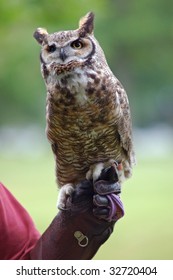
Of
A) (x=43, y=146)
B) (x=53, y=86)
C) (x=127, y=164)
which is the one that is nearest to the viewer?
(x=53, y=86)

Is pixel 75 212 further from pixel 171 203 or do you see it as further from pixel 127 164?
pixel 171 203

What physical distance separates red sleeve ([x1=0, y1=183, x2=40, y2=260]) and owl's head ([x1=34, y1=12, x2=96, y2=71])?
238 millimetres

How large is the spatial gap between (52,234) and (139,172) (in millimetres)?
910

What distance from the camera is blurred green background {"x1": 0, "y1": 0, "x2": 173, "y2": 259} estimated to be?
1.86 metres

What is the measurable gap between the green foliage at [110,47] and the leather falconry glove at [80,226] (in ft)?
2.19

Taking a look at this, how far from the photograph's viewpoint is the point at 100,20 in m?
1.86

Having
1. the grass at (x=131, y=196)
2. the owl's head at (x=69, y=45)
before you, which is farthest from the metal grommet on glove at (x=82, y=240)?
the grass at (x=131, y=196)

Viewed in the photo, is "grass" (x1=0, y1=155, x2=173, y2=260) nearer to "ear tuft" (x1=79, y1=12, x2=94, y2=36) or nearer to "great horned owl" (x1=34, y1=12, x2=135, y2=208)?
"great horned owl" (x1=34, y1=12, x2=135, y2=208)

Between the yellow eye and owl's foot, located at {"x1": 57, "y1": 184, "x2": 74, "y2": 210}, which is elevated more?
the yellow eye

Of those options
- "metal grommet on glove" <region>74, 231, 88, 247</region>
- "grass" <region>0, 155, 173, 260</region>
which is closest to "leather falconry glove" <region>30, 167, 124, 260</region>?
"metal grommet on glove" <region>74, 231, 88, 247</region>

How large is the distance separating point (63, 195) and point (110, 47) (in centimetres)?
69

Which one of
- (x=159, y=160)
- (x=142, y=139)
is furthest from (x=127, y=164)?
(x=159, y=160)

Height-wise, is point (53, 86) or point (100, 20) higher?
point (100, 20)

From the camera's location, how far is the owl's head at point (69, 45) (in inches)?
43.3
